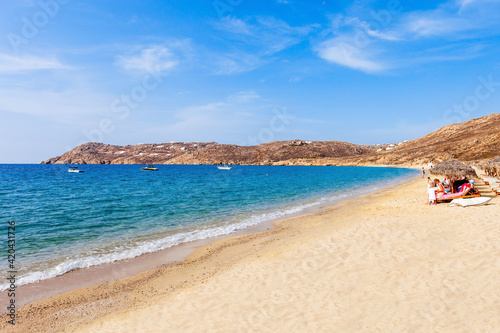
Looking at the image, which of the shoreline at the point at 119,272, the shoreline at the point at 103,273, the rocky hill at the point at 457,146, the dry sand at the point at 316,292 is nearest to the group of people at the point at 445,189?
the dry sand at the point at 316,292

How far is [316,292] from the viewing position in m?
6.30

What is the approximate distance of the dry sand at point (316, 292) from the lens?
16.8ft

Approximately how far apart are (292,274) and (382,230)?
5.43m

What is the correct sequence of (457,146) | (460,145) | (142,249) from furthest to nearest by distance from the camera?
(457,146) → (460,145) → (142,249)

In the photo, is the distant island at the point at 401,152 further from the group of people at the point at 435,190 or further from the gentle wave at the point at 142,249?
the gentle wave at the point at 142,249

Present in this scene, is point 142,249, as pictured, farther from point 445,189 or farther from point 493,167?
point 493,167

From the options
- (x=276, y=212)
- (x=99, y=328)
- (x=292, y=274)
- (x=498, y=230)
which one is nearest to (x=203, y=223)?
(x=276, y=212)

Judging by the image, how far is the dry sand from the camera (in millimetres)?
5125

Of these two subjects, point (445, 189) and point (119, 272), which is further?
point (445, 189)

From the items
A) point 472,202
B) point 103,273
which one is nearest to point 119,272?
point 103,273

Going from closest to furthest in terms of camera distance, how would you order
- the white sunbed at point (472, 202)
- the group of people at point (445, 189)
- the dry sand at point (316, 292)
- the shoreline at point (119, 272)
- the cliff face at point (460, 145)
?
the dry sand at point (316, 292) → the shoreline at point (119, 272) → the white sunbed at point (472, 202) → the group of people at point (445, 189) → the cliff face at point (460, 145)

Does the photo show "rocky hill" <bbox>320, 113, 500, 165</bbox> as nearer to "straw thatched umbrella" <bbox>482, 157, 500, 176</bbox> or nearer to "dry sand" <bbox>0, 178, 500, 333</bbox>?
"straw thatched umbrella" <bbox>482, 157, 500, 176</bbox>

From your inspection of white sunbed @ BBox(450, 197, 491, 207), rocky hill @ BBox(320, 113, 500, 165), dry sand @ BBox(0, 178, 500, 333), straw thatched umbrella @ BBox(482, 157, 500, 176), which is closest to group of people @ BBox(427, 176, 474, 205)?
white sunbed @ BBox(450, 197, 491, 207)

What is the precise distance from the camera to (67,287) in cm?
803
